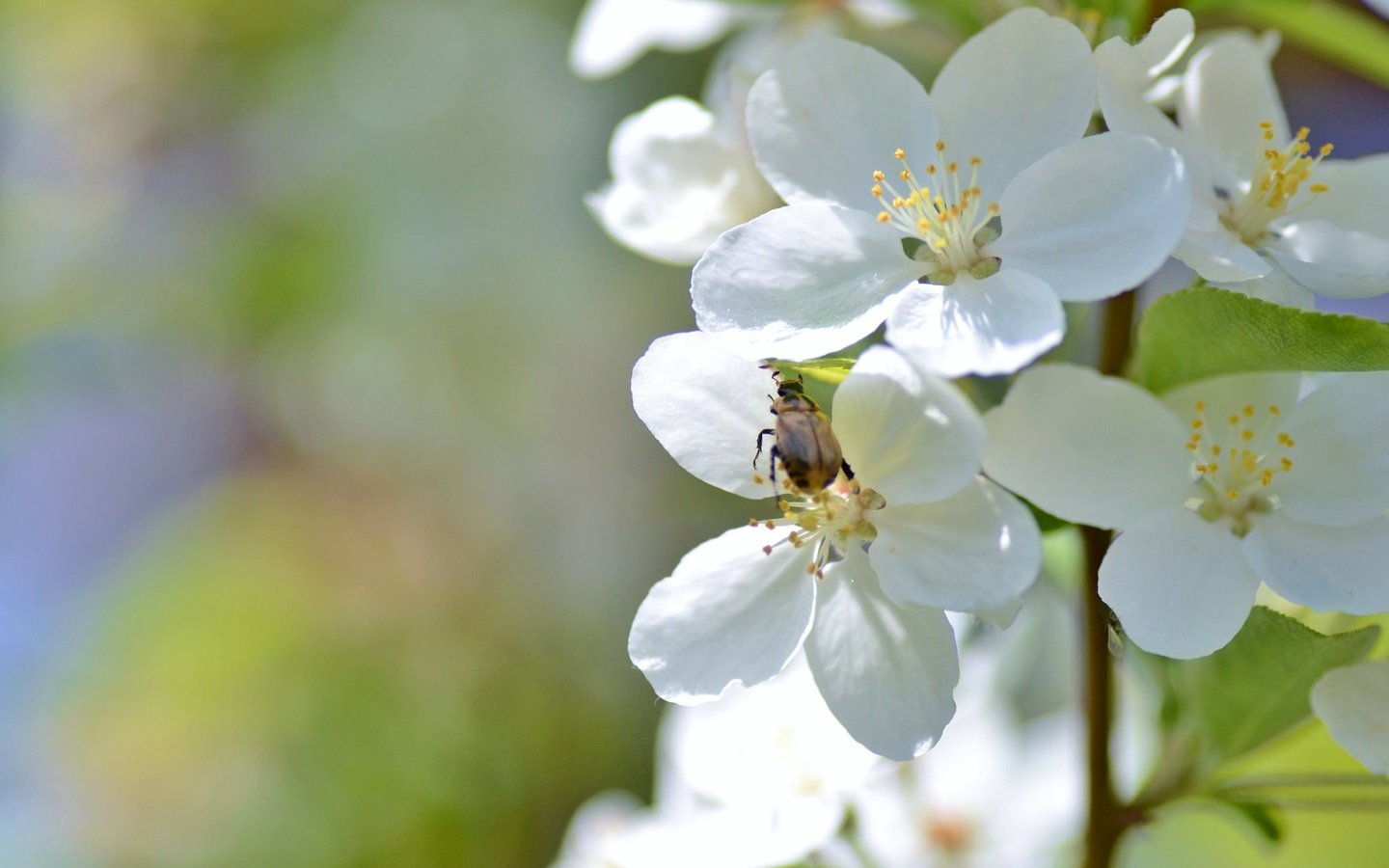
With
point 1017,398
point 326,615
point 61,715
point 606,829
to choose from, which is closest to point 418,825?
point 326,615

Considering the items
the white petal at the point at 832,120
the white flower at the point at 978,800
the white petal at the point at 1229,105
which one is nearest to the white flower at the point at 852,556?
the white petal at the point at 832,120

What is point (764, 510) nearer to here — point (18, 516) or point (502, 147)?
point (502, 147)

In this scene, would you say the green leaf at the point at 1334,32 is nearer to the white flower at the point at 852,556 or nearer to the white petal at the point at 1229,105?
the white petal at the point at 1229,105

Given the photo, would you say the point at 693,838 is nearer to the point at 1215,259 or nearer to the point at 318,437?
the point at 1215,259

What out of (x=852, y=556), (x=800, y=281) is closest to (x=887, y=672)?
(x=852, y=556)

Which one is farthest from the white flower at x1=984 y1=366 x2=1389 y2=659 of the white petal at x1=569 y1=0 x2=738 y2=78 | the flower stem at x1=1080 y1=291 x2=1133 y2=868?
the white petal at x1=569 y1=0 x2=738 y2=78

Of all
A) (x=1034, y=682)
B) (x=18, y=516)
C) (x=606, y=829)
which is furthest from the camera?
(x=18, y=516)

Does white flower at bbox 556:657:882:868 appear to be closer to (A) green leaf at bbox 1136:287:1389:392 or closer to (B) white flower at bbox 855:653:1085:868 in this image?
(B) white flower at bbox 855:653:1085:868
